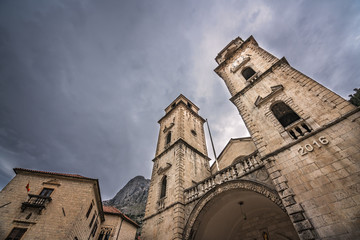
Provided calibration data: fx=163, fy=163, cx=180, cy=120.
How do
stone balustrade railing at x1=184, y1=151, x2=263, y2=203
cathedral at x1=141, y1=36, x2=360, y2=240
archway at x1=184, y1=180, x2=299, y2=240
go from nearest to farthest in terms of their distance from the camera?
cathedral at x1=141, y1=36, x2=360, y2=240 → stone balustrade railing at x1=184, y1=151, x2=263, y2=203 → archway at x1=184, y1=180, x2=299, y2=240

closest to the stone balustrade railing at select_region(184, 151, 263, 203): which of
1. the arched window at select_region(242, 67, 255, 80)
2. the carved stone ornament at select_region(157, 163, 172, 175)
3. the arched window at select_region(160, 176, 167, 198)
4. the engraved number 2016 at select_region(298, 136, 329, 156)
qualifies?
the engraved number 2016 at select_region(298, 136, 329, 156)

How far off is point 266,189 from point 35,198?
16572mm

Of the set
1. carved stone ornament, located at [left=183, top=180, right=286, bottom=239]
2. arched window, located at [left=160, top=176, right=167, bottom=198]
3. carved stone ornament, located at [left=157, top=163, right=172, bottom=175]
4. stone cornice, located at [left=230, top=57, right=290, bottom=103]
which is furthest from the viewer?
carved stone ornament, located at [left=157, top=163, right=172, bottom=175]

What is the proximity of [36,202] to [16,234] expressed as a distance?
2.04m

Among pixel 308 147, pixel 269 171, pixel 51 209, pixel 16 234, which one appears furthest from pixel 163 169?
pixel 308 147

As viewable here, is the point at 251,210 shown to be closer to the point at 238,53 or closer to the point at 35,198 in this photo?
the point at 238,53

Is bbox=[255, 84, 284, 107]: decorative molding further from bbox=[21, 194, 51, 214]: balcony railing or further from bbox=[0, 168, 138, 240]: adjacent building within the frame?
bbox=[21, 194, 51, 214]: balcony railing

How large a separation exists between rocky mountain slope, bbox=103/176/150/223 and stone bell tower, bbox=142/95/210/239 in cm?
4685

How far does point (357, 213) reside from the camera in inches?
196

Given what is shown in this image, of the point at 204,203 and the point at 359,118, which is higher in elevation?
the point at 359,118

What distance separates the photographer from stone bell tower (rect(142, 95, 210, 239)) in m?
11.0

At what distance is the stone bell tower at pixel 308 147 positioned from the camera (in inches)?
214

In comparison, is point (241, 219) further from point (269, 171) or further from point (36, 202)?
point (36, 202)

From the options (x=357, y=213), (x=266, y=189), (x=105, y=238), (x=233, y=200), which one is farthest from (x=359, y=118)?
(x=105, y=238)
